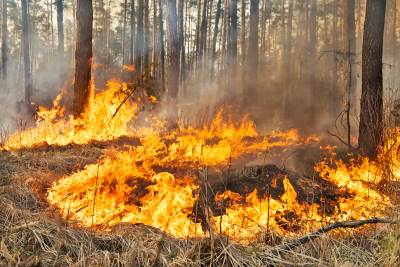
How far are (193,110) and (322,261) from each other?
14.1 meters

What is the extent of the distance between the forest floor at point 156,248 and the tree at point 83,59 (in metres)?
5.43

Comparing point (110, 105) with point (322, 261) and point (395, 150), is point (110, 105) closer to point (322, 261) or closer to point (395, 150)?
point (395, 150)

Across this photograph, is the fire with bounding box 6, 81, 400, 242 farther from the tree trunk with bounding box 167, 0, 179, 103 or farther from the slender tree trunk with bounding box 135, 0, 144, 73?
the slender tree trunk with bounding box 135, 0, 144, 73

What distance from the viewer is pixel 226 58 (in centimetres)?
2753

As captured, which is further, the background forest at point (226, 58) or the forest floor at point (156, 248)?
the background forest at point (226, 58)

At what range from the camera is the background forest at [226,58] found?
13.9 meters

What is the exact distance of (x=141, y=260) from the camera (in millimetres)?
2727

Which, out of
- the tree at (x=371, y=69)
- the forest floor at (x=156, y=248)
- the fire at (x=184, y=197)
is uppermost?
the tree at (x=371, y=69)

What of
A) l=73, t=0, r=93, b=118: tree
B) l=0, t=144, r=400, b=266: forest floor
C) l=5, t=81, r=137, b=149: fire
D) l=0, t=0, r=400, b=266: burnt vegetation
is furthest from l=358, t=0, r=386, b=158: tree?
l=73, t=0, r=93, b=118: tree

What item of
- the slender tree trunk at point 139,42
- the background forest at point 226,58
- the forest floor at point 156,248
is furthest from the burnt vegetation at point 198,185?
the slender tree trunk at point 139,42

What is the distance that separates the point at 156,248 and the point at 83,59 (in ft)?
23.4

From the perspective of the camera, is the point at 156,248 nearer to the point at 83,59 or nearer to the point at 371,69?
the point at 371,69

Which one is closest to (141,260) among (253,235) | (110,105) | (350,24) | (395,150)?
(253,235)

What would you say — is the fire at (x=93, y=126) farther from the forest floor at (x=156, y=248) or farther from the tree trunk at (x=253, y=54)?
the tree trunk at (x=253, y=54)
